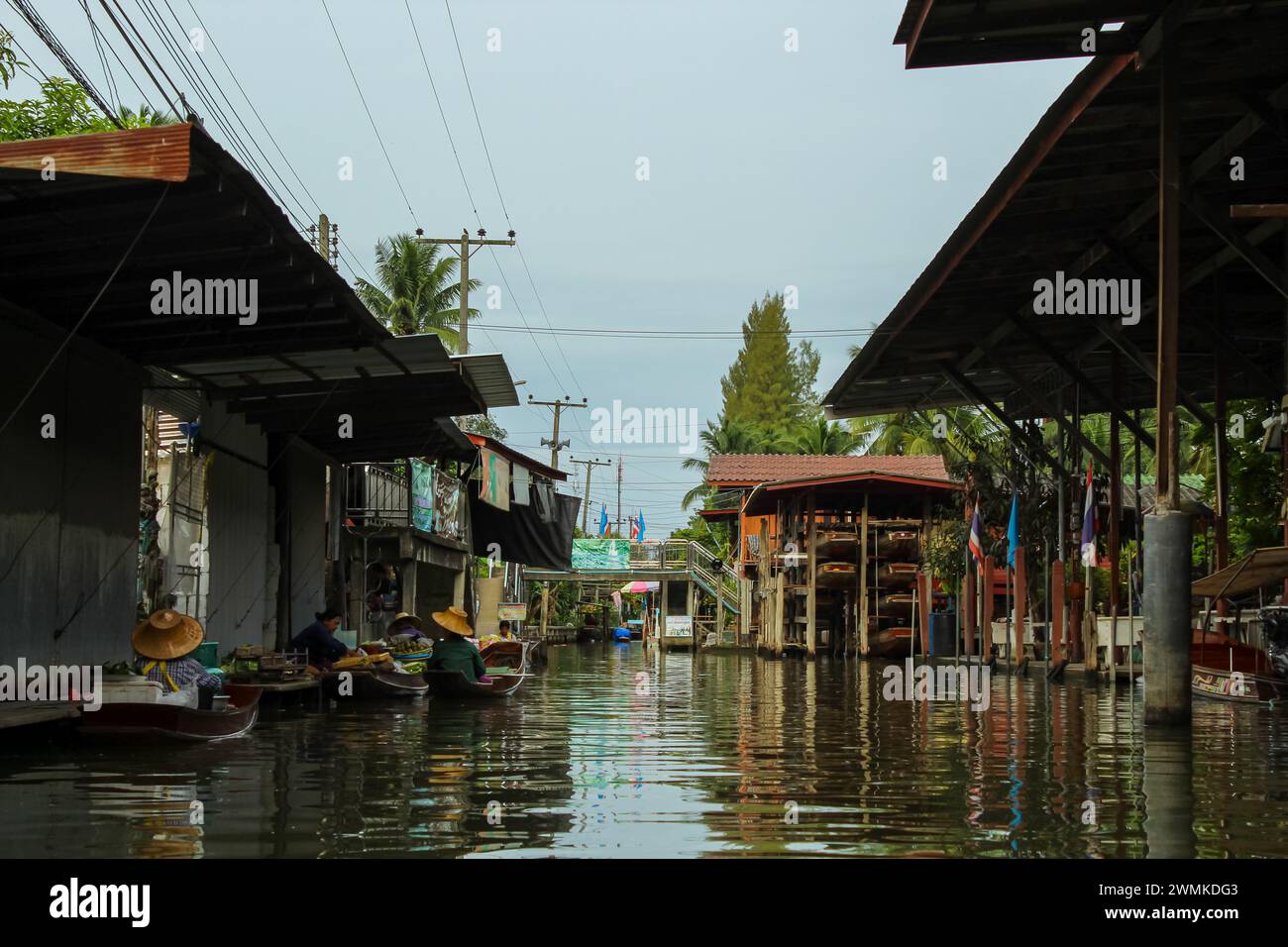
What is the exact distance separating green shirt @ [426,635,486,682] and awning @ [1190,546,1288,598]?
909cm

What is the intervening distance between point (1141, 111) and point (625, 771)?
8.01 meters

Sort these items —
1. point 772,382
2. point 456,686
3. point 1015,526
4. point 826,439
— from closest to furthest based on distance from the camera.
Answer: point 456,686 → point 1015,526 → point 826,439 → point 772,382

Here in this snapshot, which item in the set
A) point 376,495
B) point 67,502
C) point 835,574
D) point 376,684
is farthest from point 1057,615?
point 835,574

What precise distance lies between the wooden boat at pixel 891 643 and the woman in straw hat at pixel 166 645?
1106 inches

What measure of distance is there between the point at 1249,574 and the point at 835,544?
81.4 ft

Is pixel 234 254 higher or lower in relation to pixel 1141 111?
lower

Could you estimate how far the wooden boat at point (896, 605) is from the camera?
40.2 m

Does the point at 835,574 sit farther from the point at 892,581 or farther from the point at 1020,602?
the point at 1020,602

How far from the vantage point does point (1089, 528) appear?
22.2 m

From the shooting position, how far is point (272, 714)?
16422 millimetres

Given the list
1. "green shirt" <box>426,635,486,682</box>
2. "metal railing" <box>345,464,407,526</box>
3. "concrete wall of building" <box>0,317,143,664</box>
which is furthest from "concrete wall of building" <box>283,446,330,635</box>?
"concrete wall of building" <box>0,317,143,664</box>
